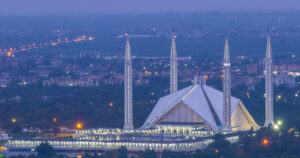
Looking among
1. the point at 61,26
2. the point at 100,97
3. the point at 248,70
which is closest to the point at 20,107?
the point at 100,97

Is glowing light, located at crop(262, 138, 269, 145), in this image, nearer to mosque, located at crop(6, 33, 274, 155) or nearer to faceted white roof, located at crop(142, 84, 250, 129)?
mosque, located at crop(6, 33, 274, 155)

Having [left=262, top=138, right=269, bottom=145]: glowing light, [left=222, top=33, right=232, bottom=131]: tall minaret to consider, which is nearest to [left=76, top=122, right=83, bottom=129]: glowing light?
[left=222, top=33, right=232, bottom=131]: tall minaret

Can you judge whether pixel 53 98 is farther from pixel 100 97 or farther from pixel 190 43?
pixel 190 43

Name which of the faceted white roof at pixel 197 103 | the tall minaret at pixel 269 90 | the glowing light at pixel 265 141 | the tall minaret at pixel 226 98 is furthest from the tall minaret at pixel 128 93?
the glowing light at pixel 265 141

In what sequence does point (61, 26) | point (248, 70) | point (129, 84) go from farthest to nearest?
point (61, 26)
point (248, 70)
point (129, 84)

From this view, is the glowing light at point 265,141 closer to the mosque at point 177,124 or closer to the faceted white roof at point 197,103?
the mosque at point 177,124

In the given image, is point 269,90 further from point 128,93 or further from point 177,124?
point 128,93

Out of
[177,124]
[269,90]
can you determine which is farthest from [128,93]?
[269,90]
